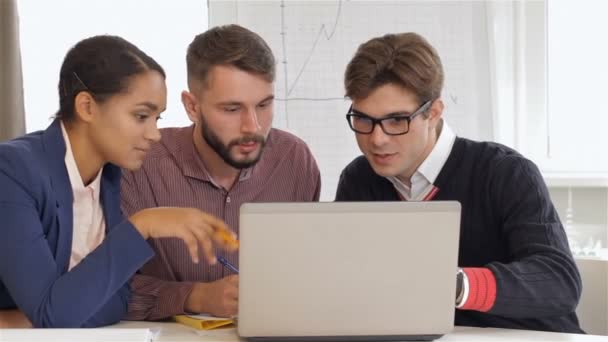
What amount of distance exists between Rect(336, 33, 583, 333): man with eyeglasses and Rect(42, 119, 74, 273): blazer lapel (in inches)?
25.2

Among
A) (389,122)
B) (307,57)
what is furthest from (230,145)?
(307,57)

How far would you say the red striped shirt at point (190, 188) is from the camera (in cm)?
219

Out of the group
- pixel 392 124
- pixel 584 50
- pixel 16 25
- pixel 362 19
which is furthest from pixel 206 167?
pixel 584 50

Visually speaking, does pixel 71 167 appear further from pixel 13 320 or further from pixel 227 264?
pixel 227 264

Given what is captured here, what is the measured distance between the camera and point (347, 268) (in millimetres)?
1422

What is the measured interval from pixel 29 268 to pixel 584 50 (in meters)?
2.33

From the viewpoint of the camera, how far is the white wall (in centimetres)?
339

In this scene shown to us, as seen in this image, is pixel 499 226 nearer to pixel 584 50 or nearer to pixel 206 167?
pixel 206 167

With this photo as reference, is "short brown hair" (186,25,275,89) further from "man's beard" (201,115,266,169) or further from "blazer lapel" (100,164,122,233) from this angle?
"blazer lapel" (100,164,122,233)

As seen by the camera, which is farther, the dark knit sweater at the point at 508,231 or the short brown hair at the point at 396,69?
the short brown hair at the point at 396,69

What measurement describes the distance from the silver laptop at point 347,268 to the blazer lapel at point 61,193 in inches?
19.7

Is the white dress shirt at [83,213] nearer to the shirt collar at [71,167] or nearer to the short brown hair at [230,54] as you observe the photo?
the shirt collar at [71,167]

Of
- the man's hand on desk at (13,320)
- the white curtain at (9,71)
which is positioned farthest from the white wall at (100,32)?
the man's hand on desk at (13,320)

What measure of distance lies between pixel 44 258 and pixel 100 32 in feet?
6.38
